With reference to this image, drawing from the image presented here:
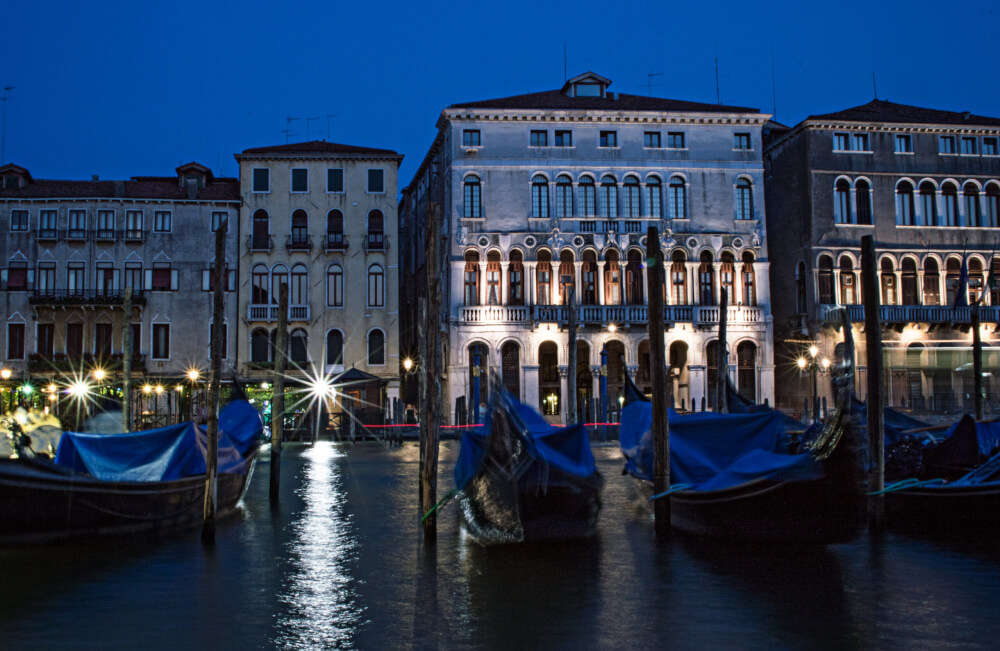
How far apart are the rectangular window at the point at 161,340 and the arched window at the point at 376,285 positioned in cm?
690

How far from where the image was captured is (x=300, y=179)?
32250 millimetres

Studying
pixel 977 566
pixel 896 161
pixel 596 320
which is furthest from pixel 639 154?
pixel 977 566

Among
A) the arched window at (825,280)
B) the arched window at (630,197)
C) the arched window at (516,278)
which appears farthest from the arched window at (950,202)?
the arched window at (516,278)

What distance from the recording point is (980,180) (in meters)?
32.0

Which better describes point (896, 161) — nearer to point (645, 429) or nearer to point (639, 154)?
point (639, 154)

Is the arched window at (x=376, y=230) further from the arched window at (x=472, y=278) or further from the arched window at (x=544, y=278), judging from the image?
the arched window at (x=544, y=278)

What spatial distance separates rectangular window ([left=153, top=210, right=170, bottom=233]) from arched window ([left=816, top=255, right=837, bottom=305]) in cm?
2211

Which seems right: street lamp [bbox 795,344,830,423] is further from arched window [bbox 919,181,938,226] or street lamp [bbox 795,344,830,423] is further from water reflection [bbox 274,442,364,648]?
water reflection [bbox 274,442,364,648]

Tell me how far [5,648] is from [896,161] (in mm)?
31447

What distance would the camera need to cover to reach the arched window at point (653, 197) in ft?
104

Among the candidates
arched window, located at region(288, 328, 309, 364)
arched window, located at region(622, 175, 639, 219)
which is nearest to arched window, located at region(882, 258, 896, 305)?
arched window, located at region(622, 175, 639, 219)

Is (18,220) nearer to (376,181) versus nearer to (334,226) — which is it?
(334,226)

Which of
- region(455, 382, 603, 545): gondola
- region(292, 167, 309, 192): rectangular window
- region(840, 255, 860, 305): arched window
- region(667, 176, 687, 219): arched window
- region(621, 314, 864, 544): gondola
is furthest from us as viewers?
region(292, 167, 309, 192): rectangular window

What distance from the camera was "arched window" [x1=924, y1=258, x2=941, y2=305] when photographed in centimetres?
3130
